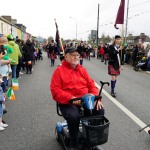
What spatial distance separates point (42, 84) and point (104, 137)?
682cm

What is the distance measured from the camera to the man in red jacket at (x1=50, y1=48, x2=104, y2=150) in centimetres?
350

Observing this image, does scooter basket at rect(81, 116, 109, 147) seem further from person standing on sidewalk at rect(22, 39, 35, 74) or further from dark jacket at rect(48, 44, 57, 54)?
dark jacket at rect(48, 44, 57, 54)

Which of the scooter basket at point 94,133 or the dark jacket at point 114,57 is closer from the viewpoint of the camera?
the scooter basket at point 94,133

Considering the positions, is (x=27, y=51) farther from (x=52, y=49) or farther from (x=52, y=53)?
(x=52, y=49)

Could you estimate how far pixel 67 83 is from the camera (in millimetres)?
3889

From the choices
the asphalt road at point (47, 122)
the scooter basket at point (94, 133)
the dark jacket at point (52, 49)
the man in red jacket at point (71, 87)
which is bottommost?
the asphalt road at point (47, 122)

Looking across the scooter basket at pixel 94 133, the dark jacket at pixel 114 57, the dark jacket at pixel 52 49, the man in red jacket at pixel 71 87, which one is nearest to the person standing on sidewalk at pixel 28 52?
the dark jacket at pixel 52 49

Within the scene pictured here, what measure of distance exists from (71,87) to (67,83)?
0.09 m

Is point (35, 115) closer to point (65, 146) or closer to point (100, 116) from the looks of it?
point (65, 146)

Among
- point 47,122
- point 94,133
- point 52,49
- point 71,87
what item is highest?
point 52,49

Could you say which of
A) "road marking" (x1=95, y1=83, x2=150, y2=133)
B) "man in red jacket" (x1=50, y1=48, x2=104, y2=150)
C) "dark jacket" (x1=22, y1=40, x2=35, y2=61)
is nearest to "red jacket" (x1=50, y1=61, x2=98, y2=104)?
"man in red jacket" (x1=50, y1=48, x2=104, y2=150)

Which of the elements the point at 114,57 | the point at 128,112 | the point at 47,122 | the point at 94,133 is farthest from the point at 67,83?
the point at 114,57

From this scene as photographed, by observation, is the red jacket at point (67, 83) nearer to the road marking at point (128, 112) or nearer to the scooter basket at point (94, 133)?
the scooter basket at point (94, 133)

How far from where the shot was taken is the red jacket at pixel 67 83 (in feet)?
12.4
